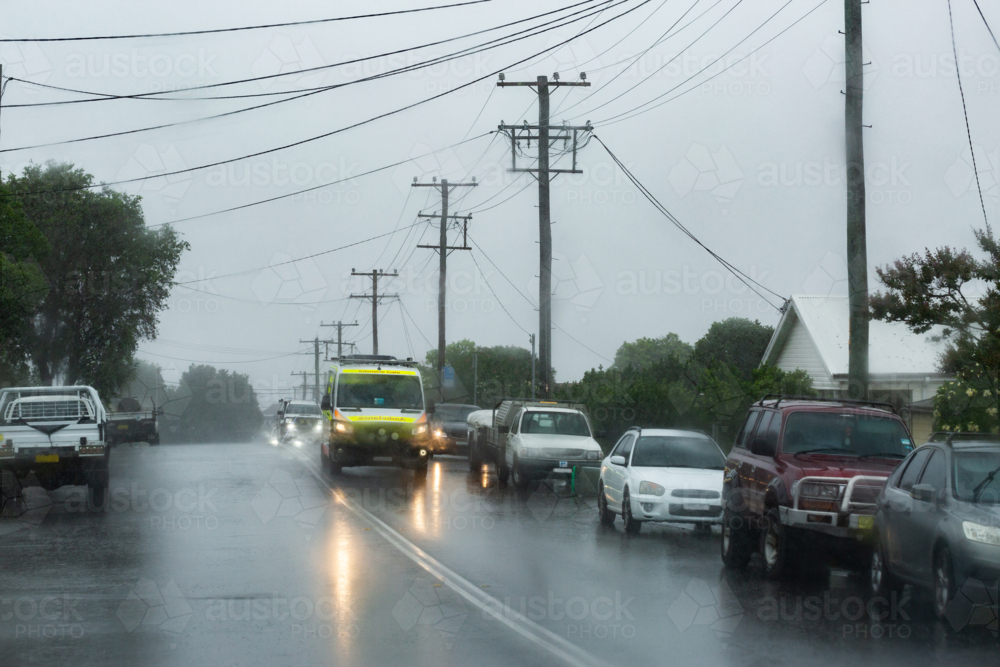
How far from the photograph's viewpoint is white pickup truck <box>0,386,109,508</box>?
58.3 feet

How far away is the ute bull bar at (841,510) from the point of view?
453 inches

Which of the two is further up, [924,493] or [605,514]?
[924,493]

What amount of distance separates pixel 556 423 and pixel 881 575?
14.1 m

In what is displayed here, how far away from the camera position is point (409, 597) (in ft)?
33.7

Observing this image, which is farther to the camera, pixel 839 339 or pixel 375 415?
pixel 839 339

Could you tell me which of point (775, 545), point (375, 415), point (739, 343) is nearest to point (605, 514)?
point (775, 545)

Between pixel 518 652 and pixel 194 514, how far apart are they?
1092cm

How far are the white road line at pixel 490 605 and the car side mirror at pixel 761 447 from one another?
392 centimetres

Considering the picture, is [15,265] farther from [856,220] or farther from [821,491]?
[821,491]

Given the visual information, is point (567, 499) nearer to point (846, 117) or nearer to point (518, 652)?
point (846, 117)

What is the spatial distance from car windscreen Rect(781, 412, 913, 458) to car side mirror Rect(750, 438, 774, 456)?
159mm

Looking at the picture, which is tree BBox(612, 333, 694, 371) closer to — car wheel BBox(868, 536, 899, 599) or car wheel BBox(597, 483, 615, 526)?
car wheel BBox(597, 483, 615, 526)

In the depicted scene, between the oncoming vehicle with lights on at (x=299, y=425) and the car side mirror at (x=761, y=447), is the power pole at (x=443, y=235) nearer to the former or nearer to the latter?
the oncoming vehicle with lights on at (x=299, y=425)

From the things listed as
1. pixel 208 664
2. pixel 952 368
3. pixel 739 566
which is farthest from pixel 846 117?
pixel 208 664
